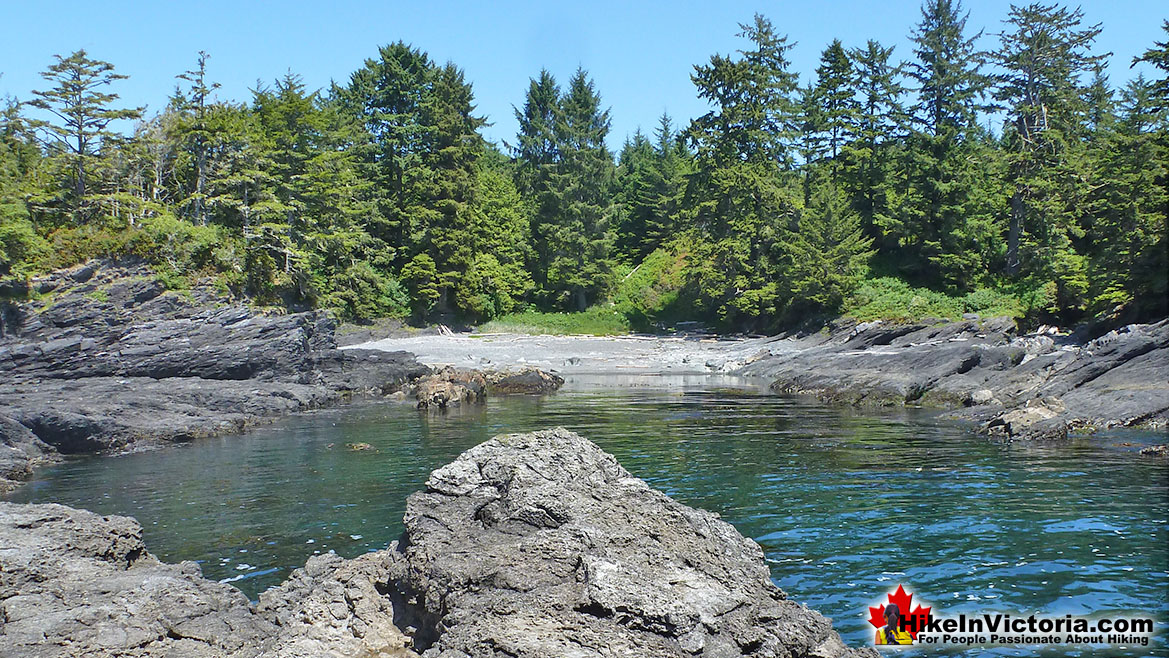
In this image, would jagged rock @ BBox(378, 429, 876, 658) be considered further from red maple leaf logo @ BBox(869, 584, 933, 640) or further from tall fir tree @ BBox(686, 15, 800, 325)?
tall fir tree @ BBox(686, 15, 800, 325)

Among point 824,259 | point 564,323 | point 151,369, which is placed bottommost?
point 151,369

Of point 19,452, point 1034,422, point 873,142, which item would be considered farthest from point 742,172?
point 19,452

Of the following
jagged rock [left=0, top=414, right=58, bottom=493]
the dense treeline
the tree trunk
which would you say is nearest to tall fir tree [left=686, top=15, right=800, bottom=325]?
the dense treeline

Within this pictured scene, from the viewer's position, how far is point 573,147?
57.9 metres

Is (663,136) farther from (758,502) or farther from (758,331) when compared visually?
(758,502)

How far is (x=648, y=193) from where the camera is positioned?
65562 mm

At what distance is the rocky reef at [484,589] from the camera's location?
483 centimetres

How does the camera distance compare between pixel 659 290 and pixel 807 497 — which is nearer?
pixel 807 497

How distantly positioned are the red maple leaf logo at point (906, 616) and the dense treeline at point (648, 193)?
25.3 m

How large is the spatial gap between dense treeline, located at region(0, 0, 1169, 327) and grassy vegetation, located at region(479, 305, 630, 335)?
4.21 feet

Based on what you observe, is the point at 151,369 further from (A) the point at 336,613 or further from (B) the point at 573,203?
(B) the point at 573,203

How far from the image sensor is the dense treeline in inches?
1248

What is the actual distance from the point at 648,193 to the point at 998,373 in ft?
145
